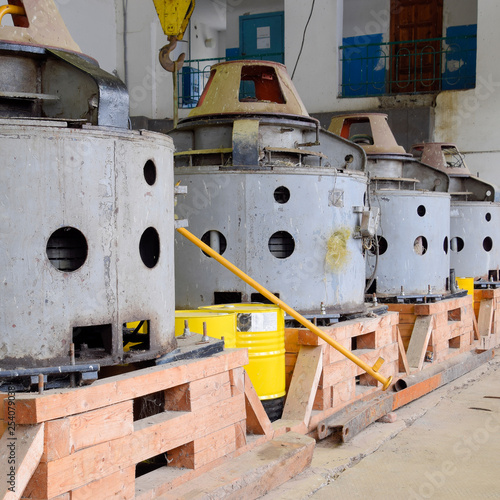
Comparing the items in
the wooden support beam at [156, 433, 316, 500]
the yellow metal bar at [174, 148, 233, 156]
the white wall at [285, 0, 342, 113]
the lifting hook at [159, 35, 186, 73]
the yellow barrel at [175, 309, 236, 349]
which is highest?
the white wall at [285, 0, 342, 113]

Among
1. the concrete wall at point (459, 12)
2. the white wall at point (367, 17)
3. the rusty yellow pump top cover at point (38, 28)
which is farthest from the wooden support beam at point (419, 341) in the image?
the white wall at point (367, 17)

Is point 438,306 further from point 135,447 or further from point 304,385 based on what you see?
point 135,447

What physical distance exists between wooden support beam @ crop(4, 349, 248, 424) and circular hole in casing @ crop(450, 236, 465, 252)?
609 centimetres

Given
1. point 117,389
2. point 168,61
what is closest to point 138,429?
point 117,389

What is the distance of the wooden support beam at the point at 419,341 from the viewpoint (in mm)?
7059

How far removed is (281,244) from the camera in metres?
5.62

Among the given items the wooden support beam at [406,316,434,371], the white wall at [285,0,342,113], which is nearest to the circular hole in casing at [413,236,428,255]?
the wooden support beam at [406,316,434,371]

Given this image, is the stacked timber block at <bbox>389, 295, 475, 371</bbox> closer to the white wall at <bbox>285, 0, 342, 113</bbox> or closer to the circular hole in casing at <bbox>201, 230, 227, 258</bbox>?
the circular hole in casing at <bbox>201, 230, 227, 258</bbox>

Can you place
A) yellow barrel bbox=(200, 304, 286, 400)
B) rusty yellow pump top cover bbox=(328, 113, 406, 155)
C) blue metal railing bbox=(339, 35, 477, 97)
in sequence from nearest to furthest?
yellow barrel bbox=(200, 304, 286, 400) < rusty yellow pump top cover bbox=(328, 113, 406, 155) < blue metal railing bbox=(339, 35, 477, 97)

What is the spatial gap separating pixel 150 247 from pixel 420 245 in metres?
4.57

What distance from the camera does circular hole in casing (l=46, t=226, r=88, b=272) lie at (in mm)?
3432

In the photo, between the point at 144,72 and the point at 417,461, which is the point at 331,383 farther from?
the point at 144,72

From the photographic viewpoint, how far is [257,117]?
5.82 m

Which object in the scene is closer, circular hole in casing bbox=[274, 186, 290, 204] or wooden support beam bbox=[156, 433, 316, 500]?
wooden support beam bbox=[156, 433, 316, 500]
